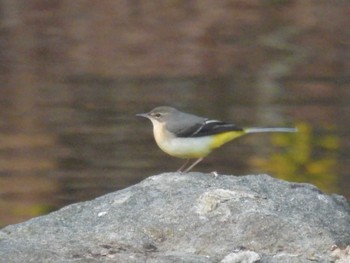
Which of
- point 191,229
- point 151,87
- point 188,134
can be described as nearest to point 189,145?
point 188,134

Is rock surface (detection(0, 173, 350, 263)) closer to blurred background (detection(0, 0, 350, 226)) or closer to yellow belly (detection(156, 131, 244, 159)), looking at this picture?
yellow belly (detection(156, 131, 244, 159))

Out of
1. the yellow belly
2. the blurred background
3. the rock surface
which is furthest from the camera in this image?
the blurred background

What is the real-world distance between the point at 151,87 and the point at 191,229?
8786 millimetres

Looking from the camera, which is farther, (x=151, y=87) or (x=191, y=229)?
(x=151, y=87)

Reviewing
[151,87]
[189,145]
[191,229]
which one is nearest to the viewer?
[191,229]

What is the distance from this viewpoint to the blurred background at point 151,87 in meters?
12.5

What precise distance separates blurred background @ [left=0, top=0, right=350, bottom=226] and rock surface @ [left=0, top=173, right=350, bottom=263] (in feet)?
17.6

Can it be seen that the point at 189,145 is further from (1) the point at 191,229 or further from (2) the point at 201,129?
(1) the point at 191,229

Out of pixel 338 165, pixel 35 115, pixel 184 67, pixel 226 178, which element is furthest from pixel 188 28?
pixel 226 178

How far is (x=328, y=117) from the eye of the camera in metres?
13.4

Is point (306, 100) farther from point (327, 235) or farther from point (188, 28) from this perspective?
point (327, 235)

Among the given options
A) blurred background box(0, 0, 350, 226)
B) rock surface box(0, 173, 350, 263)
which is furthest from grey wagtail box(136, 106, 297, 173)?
blurred background box(0, 0, 350, 226)

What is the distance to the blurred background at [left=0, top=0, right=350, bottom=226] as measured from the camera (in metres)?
12.5

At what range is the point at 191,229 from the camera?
5.72 meters
